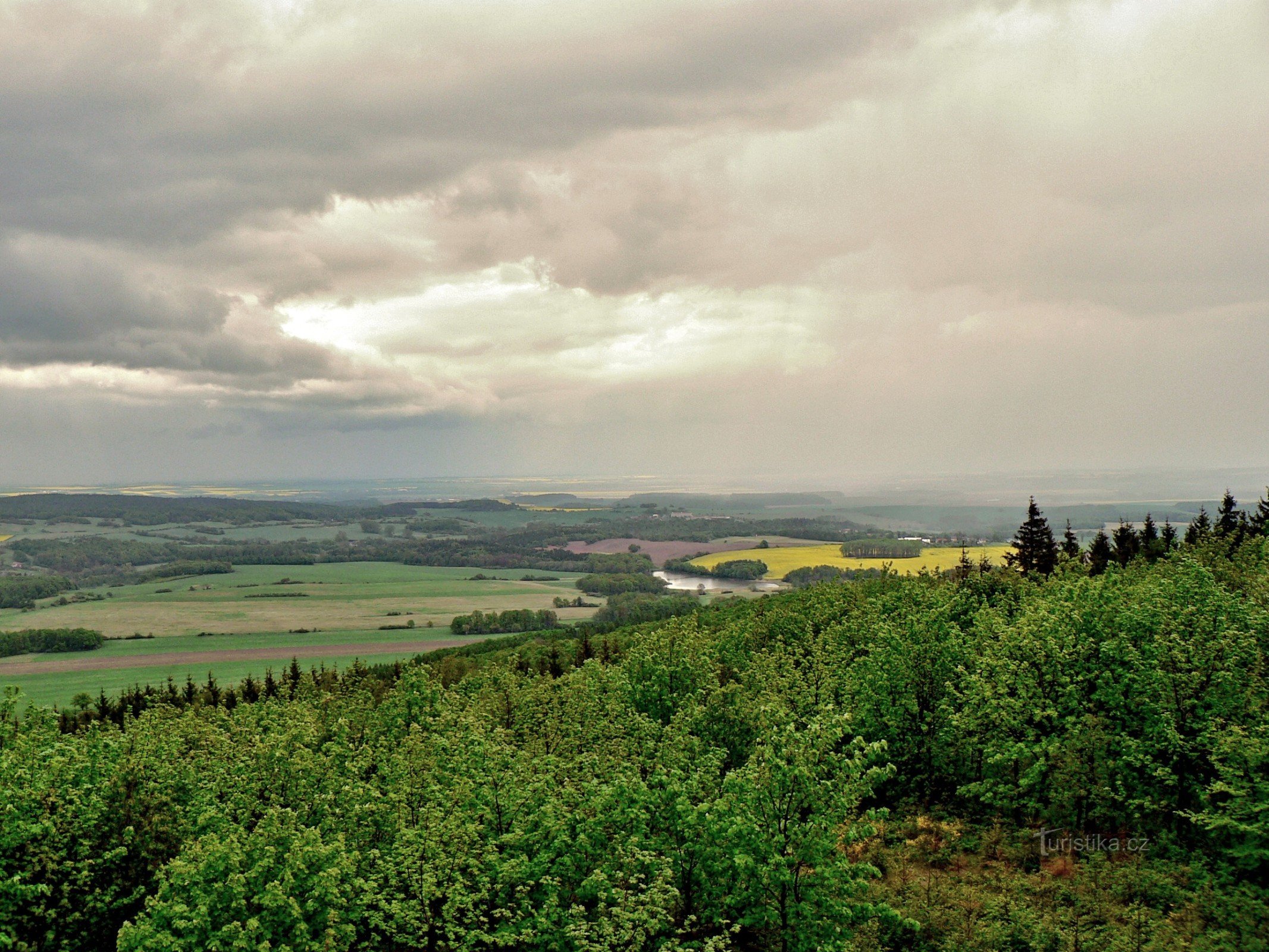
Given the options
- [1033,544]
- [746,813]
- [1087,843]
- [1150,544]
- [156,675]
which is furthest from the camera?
Answer: [156,675]

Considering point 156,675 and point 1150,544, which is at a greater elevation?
point 1150,544

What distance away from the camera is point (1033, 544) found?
114 m

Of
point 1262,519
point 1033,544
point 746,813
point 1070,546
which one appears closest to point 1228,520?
point 1262,519

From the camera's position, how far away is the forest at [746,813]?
88.5 feet

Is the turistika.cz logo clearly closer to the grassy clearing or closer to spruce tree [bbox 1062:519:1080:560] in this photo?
spruce tree [bbox 1062:519:1080:560]

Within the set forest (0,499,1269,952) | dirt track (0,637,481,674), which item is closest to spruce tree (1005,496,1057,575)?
forest (0,499,1269,952)

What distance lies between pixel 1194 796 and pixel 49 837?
50.8m

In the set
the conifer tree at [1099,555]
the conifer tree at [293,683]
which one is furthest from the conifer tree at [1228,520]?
the conifer tree at [293,683]

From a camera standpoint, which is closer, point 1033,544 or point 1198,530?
point 1198,530

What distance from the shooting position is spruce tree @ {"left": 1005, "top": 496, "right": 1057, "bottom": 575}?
108062 mm

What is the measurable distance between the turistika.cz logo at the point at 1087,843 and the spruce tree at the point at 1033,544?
76719mm

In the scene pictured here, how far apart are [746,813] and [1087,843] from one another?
784 inches

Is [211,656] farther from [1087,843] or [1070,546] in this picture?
[1087,843]

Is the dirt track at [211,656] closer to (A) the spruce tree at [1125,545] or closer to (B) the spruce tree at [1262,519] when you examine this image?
(A) the spruce tree at [1125,545]
